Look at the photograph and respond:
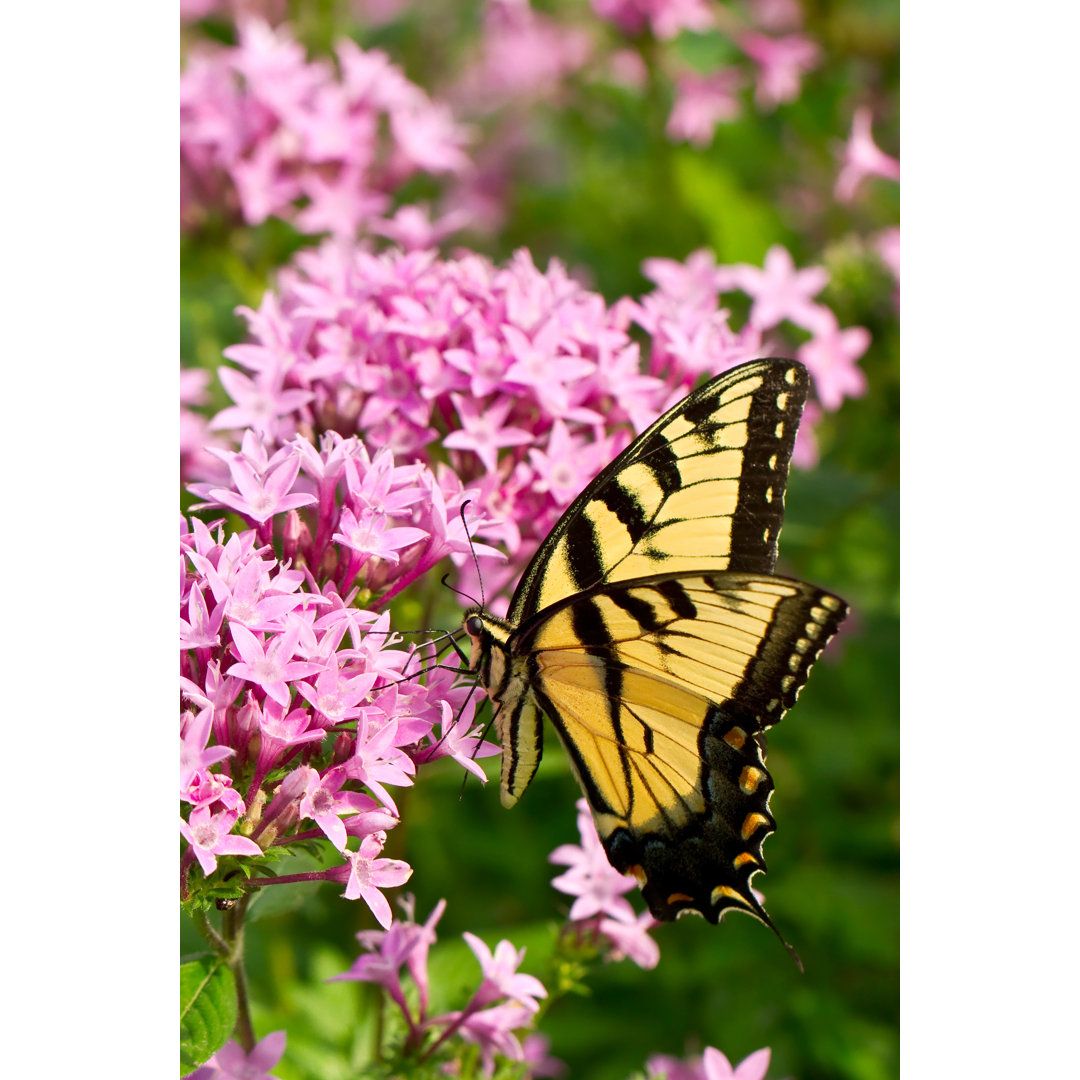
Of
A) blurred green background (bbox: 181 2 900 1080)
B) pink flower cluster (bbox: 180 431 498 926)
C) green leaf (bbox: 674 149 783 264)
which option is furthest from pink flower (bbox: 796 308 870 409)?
pink flower cluster (bbox: 180 431 498 926)

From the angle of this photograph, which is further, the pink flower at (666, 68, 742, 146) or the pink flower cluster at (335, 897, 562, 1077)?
the pink flower at (666, 68, 742, 146)

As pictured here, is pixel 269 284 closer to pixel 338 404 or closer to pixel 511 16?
pixel 338 404

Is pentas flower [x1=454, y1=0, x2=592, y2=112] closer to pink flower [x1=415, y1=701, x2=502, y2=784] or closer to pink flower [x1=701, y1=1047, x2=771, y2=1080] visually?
pink flower [x1=415, y1=701, x2=502, y2=784]

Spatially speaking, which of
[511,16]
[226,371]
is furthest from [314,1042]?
[511,16]

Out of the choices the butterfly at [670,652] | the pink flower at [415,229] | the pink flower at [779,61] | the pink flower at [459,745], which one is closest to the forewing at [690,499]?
the butterfly at [670,652]

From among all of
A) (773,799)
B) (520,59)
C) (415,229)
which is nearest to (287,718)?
(415,229)

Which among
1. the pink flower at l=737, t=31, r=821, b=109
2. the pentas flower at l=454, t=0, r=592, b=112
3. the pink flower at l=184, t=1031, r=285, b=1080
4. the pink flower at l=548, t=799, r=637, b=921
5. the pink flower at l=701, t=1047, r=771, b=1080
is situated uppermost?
the pentas flower at l=454, t=0, r=592, b=112
